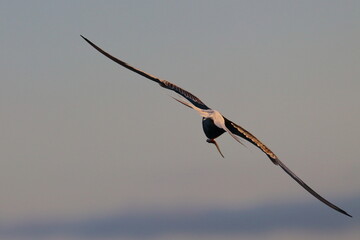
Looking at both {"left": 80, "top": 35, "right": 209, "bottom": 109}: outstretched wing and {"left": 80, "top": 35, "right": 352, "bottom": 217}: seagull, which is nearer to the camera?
{"left": 80, "top": 35, "right": 352, "bottom": 217}: seagull

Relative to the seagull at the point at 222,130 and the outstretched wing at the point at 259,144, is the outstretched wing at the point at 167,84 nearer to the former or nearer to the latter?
the seagull at the point at 222,130

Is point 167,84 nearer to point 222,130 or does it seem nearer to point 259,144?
point 222,130

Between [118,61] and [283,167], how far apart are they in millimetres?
13651

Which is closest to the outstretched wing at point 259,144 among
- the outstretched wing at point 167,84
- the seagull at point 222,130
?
the seagull at point 222,130

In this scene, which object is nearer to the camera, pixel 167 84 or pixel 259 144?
pixel 259 144

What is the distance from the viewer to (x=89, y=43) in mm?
47188

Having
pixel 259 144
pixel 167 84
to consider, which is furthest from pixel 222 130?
pixel 167 84

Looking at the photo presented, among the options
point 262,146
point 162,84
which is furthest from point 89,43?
point 262,146

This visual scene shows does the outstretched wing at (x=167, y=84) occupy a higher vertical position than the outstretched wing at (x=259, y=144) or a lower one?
higher

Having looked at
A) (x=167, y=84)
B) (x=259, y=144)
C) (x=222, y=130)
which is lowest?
(x=259, y=144)

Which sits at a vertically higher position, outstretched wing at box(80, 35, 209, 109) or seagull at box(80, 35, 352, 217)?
outstretched wing at box(80, 35, 209, 109)

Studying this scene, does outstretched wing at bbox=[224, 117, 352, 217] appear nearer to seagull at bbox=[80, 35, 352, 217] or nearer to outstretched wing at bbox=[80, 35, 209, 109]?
seagull at bbox=[80, 35, 352, 217]

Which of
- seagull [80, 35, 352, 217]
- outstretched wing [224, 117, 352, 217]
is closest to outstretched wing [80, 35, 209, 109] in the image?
seagull [80, 35, 352, 217]

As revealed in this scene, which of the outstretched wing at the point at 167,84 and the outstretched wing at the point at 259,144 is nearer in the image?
the outstretched wing at the point at 259,144
